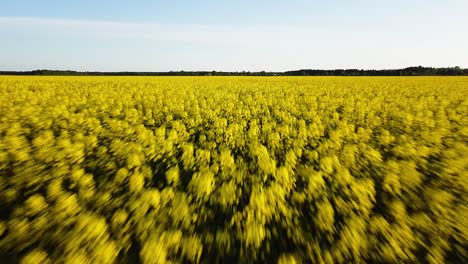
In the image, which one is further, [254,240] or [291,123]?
[291,123]

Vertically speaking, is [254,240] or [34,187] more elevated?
[254,240]

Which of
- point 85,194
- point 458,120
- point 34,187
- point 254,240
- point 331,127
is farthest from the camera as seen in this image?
point 458,120

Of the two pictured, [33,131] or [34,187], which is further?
[33,131]

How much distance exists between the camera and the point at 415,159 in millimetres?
4898

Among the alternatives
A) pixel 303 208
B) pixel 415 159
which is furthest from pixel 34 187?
pixel 415 159

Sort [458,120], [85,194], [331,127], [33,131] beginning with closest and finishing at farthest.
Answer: [85,194], [33,131], [331,127], [458,120]

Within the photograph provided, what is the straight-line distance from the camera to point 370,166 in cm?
461

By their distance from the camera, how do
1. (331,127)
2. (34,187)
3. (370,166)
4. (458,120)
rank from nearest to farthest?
(34,187) < (370,166) < (331,127) < (458,120)

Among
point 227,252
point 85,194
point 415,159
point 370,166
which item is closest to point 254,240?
point 227,252

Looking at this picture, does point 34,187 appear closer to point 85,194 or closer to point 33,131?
point 85,194

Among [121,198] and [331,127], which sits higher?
[121,198]

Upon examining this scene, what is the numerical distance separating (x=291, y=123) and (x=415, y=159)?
3125 mm

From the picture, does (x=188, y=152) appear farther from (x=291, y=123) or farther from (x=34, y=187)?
(x=291, y=123)

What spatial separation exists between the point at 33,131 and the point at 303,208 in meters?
5.57
